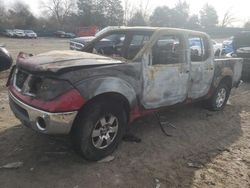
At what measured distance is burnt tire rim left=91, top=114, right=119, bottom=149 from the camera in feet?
13.9

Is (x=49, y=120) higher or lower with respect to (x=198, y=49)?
lower

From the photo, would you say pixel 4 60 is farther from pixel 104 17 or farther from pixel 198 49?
pixel 104 17

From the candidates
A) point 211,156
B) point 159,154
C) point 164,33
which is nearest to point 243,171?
point 211,156

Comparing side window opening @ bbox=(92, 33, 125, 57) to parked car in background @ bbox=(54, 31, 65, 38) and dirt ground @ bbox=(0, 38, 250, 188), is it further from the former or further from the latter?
parked car in background @ bbox=(54, 31, 65, 38)

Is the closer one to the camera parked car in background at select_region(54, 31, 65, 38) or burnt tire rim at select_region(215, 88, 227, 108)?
burnt tire rim at select_region(215, 88, 227, 108)

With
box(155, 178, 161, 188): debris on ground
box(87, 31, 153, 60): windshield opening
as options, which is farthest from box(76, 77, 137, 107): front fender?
box(155, 178, 161, 188): debris on ground

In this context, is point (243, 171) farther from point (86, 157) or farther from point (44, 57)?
point (44, 57)

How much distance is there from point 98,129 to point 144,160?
804 millimetres

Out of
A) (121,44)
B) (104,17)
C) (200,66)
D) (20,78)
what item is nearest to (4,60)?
(121,44)

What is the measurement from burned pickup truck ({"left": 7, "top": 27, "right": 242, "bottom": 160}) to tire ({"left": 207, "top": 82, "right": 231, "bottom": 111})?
85 cm

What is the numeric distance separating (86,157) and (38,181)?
2.25ft

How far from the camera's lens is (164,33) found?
206 inches

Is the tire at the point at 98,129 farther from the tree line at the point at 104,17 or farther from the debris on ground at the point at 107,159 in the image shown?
the tree line at the point at 104,17

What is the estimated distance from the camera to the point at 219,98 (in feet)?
23.4
